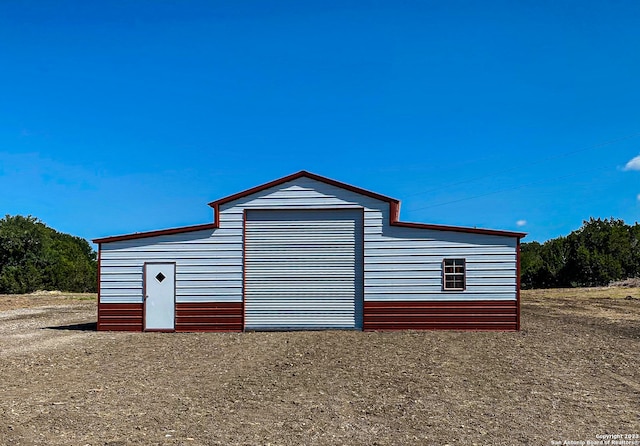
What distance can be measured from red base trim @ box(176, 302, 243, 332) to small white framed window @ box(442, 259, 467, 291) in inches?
244

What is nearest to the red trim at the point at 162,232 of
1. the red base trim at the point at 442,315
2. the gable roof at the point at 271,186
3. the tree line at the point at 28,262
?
the gable roof at the point at 271,186

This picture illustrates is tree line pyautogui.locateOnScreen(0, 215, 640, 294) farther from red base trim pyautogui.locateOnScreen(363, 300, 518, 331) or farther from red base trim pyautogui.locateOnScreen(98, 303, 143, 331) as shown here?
red base trim pyautogui.locateOnScreen(363, 300, 518, 331)

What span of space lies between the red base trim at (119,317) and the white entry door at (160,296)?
0.93 feet

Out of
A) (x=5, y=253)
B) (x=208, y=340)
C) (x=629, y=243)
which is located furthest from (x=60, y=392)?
(x=629, y=243)

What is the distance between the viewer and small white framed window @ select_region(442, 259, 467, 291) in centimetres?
1728

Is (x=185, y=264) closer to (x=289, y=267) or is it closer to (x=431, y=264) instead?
(x=289, y=267)

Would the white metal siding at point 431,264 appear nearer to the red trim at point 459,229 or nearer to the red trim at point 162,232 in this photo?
the red trim at point 459,229

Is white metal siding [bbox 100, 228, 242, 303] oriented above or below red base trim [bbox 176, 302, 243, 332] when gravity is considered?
above

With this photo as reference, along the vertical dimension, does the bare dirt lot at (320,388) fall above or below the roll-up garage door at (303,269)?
below

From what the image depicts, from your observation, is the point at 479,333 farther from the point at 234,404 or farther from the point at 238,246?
the point at 234,404

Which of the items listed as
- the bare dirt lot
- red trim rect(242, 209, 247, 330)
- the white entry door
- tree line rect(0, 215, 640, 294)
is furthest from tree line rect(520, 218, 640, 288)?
the white entry door

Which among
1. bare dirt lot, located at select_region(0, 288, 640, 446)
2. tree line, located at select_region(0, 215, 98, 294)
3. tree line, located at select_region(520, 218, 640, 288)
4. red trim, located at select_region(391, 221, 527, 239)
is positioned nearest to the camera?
bare dirt lot, located at select_region(0, 288, 640, 446)

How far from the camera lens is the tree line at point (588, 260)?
46.2m

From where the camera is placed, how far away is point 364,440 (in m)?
6.34
